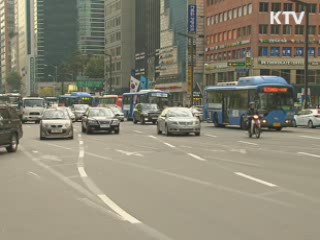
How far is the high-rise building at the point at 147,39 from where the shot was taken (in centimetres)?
12356

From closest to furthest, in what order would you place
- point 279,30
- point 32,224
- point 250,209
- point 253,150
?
point 32,224 → point 250,209 → point 253,150 → point 279,30

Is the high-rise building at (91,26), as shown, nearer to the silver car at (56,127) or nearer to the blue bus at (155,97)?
the blue bus at (155,97)

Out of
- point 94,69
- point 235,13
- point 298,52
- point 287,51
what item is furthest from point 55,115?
point 94,69

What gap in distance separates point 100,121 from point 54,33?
16084 centimetres

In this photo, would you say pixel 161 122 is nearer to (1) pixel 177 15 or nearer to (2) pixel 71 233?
(2) pixel 71 233

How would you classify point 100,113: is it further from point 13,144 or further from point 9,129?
point 9,129

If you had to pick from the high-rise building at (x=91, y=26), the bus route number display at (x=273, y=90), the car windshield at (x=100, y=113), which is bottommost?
the car windshield at (x=100, y=113)

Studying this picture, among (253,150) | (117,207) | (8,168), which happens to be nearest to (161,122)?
(253,150)

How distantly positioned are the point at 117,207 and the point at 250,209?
80.0 inches

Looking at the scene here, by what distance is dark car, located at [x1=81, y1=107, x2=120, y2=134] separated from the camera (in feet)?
100

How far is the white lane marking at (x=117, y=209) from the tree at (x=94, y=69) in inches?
5375

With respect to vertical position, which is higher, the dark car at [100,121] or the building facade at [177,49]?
the building facade at [177,49]

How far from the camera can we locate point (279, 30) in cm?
8794

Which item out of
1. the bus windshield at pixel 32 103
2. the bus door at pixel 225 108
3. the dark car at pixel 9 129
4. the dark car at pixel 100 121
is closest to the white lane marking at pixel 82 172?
the dark car at pixel 9 129
